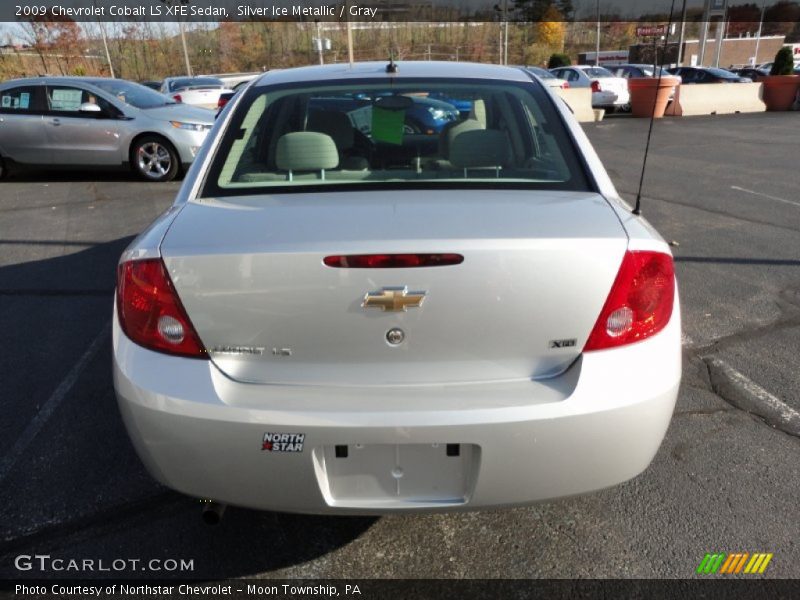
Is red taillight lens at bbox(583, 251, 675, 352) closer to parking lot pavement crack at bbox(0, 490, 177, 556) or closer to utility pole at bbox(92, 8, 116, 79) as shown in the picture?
parking lot pavement crack at bbox(0, 490, 177, 556)

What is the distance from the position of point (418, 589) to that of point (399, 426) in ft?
2.36

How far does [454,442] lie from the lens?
1746 millimetres

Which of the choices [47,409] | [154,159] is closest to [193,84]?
[154,159]

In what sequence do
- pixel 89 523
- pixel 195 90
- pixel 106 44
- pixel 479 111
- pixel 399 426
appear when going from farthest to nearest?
pixel 106 44 < pixel 195 90 < pixel 479 111 < pixel 89 523 < pixel 399 426

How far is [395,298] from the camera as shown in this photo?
5.74ft

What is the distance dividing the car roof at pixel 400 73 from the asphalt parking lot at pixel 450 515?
1827 mm

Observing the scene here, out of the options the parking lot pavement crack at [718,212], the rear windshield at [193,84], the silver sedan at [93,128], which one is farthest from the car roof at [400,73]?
the rear windshield at [193,84]

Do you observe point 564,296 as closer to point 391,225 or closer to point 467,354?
point 467,354

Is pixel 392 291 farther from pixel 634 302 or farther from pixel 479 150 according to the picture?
pixel 479 150

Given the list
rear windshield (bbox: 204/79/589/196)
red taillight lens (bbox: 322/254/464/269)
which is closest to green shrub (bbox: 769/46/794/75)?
rear windshield (bbox: 204/79/589/196)

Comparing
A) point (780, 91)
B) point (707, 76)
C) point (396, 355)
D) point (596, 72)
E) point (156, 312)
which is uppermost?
point (156, 312)

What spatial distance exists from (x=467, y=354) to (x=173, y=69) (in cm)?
4765

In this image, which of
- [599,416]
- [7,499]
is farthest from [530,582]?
[7,499]

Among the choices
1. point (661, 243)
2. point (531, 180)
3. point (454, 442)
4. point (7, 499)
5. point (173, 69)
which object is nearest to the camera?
point (454, 442)
